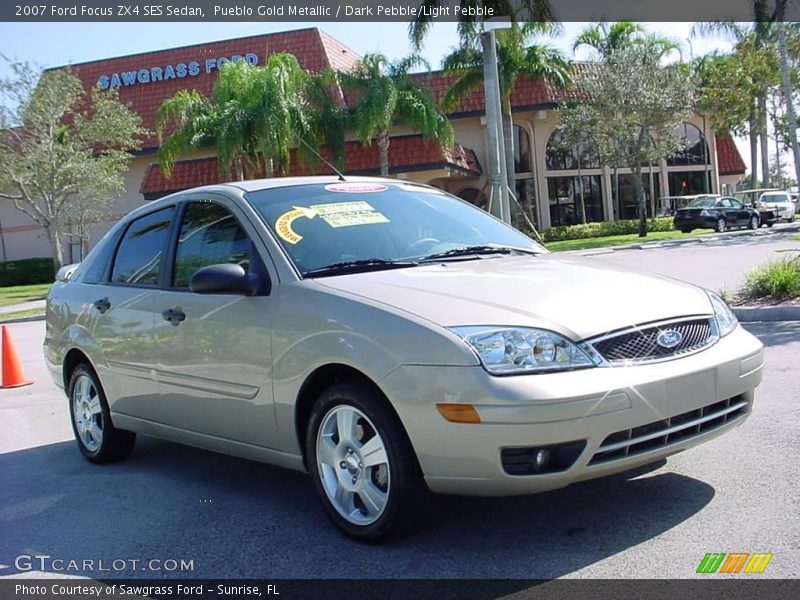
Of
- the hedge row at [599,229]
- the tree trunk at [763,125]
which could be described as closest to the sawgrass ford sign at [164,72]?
the hedge row at [599,229]

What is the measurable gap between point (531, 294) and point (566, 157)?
3733 cm

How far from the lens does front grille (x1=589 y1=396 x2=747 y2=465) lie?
356 cm

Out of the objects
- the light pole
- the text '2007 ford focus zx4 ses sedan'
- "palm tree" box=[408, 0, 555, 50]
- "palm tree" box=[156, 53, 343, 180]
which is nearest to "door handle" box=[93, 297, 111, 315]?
the text '2007 ford focus zx4 ses sedan'

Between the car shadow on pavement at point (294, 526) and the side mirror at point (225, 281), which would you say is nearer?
the car shadow on pavement at point (294, 526)

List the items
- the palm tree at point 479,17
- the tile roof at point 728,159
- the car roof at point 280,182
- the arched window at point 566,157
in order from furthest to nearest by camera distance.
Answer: the tile roof at point 728,159 → the arched window at point 566,157 → the palm tree at point 479,17 → the car roof at point 280,182

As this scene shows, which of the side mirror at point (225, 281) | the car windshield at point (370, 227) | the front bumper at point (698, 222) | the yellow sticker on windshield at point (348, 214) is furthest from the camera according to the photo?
the front bumper at point (698, 222)

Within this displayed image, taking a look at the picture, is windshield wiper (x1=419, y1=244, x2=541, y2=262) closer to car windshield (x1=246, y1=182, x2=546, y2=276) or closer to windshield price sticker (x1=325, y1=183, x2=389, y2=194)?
car windshield (x1=246, y1=182, x2=546, y2=276)

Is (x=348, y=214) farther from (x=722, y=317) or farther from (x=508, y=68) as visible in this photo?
(x=508, y=68)

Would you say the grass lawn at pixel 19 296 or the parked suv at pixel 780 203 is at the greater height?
the parked suv at pixel 780 203

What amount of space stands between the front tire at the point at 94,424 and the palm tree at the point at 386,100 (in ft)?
74.3

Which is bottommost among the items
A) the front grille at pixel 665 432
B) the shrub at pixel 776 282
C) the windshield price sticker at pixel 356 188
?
the shrub at pixel 776 282

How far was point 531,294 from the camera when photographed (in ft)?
12.6

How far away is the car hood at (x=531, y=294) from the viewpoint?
3.62 m

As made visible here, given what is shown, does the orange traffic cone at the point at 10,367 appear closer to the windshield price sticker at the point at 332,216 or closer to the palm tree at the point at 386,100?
the windshield price sticker at the point at 332,216
